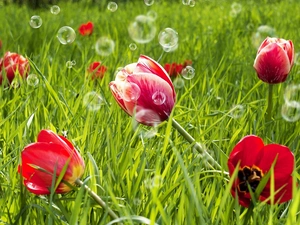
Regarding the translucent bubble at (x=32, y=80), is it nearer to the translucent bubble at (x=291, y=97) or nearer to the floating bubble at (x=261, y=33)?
the translucent bubble at (x=291, y=97)

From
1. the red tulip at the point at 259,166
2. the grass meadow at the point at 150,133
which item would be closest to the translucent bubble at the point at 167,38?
the grass meadow at the point at 150,133

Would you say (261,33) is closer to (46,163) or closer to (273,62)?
(273,62)

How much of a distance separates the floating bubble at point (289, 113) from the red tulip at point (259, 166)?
0.46 metres

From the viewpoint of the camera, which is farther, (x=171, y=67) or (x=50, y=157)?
(x=171, y=67)

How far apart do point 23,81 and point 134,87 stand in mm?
795

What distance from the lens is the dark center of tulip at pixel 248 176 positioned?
0.76 meters

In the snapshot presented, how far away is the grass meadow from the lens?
793 mm

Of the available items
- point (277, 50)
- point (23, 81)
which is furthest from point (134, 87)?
point (23, 81)

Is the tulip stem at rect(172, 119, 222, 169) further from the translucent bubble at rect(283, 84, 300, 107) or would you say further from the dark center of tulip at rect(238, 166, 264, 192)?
the translucent bubble at rect(283, 84, 300, 107)

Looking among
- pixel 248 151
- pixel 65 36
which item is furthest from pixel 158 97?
pixel 65 36

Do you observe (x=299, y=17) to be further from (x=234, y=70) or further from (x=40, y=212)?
(x=40, y=212)

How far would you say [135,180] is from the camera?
0.94 m

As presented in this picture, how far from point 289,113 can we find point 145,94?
22.7 inches

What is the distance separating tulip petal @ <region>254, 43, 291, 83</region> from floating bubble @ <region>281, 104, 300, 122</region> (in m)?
0.10
